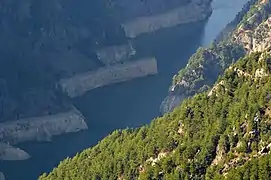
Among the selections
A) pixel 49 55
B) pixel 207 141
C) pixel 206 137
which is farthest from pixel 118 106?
pixel 207 141

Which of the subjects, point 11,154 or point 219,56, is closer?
point 219,56

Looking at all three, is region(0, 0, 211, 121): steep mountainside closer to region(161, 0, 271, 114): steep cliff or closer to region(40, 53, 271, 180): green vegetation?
region(161, 0, 271, 114): steep cliff

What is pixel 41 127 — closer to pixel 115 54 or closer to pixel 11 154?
pixel 11 154

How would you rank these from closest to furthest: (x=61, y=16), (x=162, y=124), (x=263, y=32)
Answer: (x=162, y=124), (x=263, y=32), (x=61, y=16)

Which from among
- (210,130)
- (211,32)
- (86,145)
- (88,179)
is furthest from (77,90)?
(210,130)

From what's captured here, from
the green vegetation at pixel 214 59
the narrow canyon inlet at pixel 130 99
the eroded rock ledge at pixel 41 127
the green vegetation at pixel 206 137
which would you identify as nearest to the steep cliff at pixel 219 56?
the green vegetation at pixel 214 59

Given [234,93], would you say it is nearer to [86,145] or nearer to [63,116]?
[86,145]

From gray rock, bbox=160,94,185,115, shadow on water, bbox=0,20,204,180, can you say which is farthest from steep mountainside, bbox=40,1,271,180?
shadow on water, bbox=0,20,204,180
